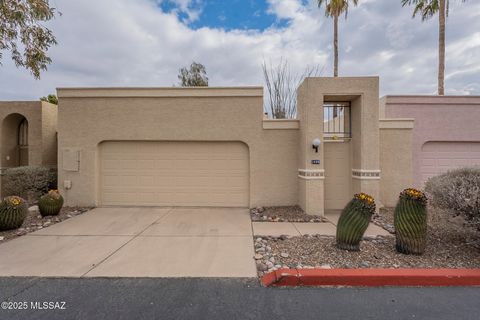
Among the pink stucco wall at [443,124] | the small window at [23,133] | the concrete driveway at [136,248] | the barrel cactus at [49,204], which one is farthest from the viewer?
the small window at [23,133]

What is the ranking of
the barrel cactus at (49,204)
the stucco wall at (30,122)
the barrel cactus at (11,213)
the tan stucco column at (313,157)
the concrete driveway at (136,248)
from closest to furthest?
the concrete driveway at (136,248)
the barrel cactus at (11,213)
the barrel cactus at (49,204)
the tan stucco column at (313,157)
the stucco wall at (30,122)

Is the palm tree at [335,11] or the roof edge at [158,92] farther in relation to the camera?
the palm tree at [335,11]

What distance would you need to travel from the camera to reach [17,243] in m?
4.99

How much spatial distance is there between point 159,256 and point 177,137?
14.8 ft

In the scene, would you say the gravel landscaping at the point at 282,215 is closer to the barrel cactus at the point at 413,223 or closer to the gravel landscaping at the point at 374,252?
the gravel landscaping at the point at 374,252

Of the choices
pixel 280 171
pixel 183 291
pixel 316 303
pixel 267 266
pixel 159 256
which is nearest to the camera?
pixel 316 303

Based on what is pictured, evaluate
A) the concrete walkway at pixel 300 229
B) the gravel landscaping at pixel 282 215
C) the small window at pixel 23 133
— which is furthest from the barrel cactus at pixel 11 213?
the small window at pixel 23 133

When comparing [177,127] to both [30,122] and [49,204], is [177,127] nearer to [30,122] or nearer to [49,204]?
[49,204]

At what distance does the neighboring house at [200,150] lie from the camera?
26.1 feet

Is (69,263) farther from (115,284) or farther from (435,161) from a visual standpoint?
(435,161)

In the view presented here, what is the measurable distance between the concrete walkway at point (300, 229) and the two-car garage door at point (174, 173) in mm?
2130

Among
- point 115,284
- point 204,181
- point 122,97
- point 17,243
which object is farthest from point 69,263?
point 122,97

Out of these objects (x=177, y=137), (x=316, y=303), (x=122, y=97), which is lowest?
(x=316, y=303)

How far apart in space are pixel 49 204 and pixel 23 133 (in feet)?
18.1
